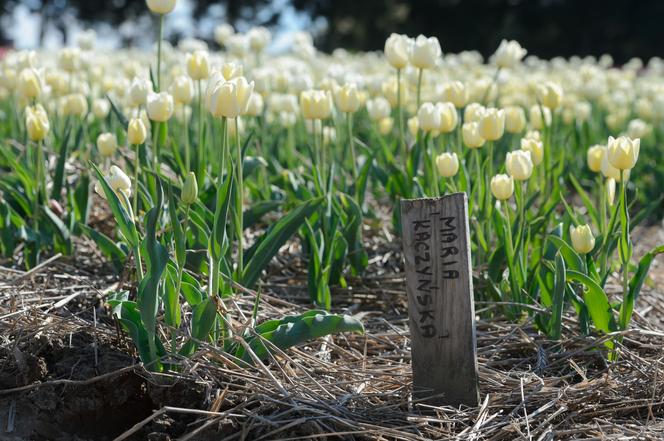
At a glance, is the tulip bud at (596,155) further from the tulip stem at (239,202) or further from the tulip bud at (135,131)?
the tulip bud at (135,131)

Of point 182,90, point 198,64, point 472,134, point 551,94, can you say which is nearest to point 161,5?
point 198,64

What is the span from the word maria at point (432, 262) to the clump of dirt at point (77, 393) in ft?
1.89

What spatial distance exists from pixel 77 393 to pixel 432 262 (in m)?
0.94

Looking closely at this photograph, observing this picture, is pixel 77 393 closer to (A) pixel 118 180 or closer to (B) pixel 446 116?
(A) pixel 118 180

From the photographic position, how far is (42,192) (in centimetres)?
308

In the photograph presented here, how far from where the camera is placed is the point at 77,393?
2.14m

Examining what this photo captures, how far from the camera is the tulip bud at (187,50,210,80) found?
2807mm

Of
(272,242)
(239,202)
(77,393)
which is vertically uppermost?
(239,202)

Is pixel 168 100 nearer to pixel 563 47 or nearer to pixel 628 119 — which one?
pixel 628 119

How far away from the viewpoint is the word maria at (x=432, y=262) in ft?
6.48

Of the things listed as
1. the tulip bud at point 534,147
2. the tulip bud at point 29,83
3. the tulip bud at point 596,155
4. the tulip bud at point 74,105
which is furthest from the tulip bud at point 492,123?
the tulip bud at point 74,105

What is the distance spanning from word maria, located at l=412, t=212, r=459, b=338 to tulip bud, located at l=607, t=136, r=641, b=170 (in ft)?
1.86

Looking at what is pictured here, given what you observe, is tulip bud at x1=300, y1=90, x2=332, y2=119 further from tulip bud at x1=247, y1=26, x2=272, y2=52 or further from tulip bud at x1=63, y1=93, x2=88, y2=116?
tulip bud at x1=247, y1=26, x2=272, y2=52

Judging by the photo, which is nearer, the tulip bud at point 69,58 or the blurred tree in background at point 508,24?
the tulip bud at point 69,58
